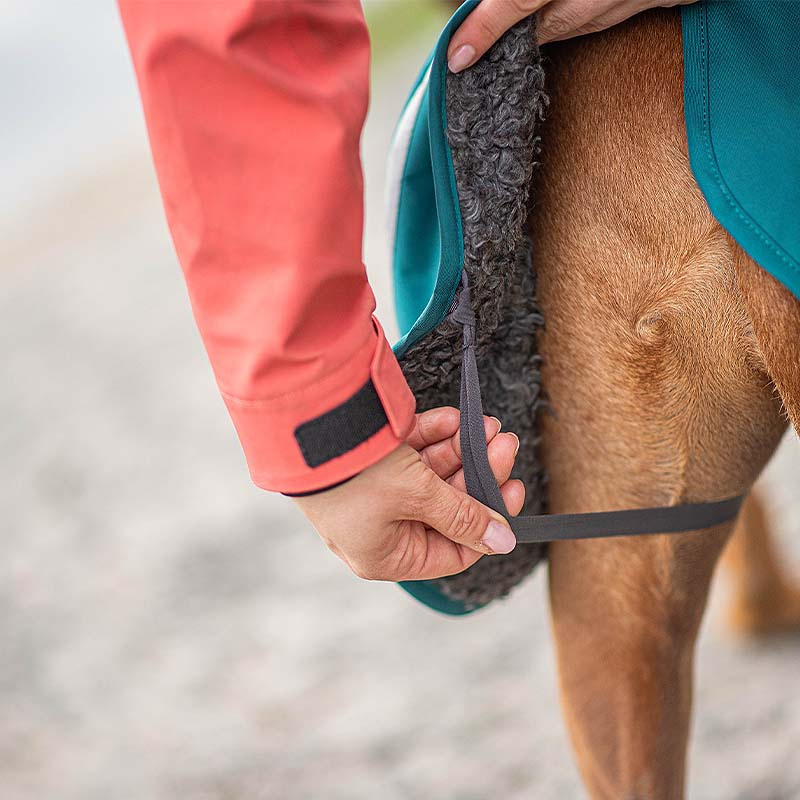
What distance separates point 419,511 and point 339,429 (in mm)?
88

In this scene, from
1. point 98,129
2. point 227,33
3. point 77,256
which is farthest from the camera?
point 98,129

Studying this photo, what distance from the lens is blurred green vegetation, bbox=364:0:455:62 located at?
401 cm

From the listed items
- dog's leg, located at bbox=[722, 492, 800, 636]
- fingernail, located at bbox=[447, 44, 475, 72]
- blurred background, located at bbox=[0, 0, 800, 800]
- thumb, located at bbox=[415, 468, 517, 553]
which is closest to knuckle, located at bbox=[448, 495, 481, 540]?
thumb, located at bbox=[415, 468, 517, 553]

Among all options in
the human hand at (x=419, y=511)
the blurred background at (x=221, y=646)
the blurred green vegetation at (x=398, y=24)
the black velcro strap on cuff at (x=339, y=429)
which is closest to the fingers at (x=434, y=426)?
the human hand at (x=419, y=511)

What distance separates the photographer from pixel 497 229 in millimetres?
627

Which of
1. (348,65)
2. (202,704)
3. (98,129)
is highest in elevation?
A: (348,65)

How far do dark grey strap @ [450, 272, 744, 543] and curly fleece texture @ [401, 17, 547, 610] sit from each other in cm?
2

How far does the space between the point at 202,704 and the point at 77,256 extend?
2.13m

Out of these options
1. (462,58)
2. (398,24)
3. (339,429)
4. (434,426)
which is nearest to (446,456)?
(434,426)

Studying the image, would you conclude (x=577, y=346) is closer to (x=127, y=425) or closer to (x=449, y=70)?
(x=449, y=70)

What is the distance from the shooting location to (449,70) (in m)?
0.61

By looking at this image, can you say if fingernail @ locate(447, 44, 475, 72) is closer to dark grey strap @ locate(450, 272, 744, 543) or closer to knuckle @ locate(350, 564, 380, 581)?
dark grey strap @ locate(450, 272, 744, 543)

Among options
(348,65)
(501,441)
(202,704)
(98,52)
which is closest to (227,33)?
(348,65)

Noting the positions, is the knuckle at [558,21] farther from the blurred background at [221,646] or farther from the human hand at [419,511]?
the blurred background at [221,646]
